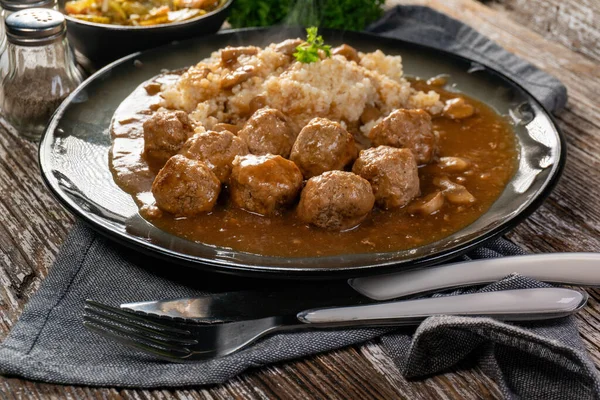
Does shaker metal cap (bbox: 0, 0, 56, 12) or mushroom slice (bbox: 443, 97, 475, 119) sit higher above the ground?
shaker metal cap (bbox: 0, 0, 56, 12)

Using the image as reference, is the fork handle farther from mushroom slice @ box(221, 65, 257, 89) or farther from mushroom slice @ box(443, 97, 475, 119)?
mushroom slice @ box(221, 65, 257, 89)

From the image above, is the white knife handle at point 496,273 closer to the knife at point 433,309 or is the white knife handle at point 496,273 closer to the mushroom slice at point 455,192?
the knife at point 433,309

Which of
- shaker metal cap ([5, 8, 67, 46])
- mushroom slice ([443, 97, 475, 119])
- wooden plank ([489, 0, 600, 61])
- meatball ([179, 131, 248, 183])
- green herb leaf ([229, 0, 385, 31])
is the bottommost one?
wooden plank ([489, 0, 600, 61])

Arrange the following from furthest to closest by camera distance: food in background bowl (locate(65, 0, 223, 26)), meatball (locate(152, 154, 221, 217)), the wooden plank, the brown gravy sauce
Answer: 1. the wooden plank
2. food in background bowl (locate(65, 0, 223, 26))
3. meatball (locate(152, 154, 221, 217))
4. the brown gravy sauce

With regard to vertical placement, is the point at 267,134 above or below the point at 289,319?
above

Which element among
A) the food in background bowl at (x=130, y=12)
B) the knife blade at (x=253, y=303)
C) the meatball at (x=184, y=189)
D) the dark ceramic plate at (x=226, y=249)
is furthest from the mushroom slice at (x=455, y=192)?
the food in background bowl at (x=130, y=12)

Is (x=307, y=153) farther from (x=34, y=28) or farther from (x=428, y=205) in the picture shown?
(x=34, y=28)

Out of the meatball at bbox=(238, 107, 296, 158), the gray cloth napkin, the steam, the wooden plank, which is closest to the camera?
the meatball at bbox=(238, 107, 296, 158)

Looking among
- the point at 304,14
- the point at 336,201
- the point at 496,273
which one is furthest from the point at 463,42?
the point at 496,273

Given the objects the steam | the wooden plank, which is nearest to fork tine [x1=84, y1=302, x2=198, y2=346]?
the steam
